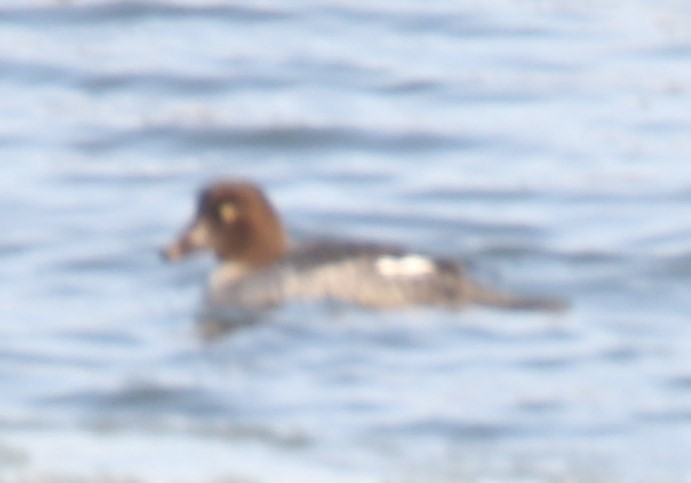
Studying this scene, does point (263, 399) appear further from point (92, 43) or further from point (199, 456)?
point (92, 43)

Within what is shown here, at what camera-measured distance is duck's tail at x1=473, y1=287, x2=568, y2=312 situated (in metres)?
12.2

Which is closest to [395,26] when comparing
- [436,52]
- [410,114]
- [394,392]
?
[436,52]

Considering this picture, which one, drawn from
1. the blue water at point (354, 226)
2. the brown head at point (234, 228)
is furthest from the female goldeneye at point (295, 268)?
the blue water at point (354, 226)

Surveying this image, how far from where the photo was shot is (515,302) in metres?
12.4

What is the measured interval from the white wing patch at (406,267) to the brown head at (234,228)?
2.68 ft

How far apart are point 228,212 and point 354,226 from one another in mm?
1653

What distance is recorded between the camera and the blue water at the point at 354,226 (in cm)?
1020

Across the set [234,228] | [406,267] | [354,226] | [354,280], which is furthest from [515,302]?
[354,226]

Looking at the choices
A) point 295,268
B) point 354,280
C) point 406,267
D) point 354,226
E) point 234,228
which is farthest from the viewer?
point 354,226

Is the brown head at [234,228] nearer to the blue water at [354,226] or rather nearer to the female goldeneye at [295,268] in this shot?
the female goldeneye at [295,268]

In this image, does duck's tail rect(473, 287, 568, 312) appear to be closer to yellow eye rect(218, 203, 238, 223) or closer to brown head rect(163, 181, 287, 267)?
brown head rect(163, 181, 287, 267)

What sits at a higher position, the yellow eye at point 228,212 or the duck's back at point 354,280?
the yellow eye at point 228,212

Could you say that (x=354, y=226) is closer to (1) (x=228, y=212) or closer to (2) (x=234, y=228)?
(2) (x=234, y=228)

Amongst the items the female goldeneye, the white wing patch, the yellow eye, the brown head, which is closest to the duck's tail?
the female goldeneye
